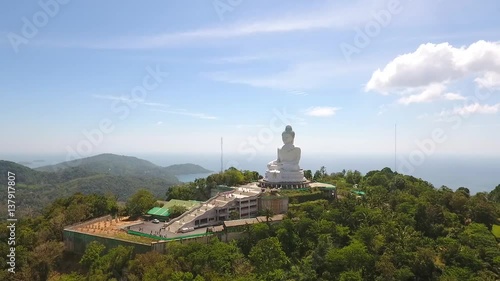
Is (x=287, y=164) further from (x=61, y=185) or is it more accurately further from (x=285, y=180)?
(x=61, y=185)

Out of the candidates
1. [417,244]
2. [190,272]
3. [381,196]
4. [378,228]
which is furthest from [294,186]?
[190,272]

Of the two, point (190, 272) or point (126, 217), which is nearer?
point (190, 272)

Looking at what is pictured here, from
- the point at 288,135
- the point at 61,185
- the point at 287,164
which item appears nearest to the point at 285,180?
the point at 287,164

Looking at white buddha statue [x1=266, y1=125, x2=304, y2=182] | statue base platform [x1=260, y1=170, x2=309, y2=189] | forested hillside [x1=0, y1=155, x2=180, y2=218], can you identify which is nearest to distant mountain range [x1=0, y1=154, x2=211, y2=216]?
forested hillside [x1=0, y1=155, x2=180, y2=218]

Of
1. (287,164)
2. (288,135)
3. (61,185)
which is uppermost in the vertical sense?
(288,135)

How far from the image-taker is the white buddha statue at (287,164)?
3841cm

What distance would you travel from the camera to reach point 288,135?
41438mm

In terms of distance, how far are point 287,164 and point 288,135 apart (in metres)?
3.65

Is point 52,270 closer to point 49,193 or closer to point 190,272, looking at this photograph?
point 190,272

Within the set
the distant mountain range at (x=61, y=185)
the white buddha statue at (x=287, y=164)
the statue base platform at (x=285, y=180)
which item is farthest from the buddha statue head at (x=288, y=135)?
the distant mountain range at (x=61, y=185)

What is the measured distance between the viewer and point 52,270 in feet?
84.5

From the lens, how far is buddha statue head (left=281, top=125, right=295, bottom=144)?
41438 millimetres

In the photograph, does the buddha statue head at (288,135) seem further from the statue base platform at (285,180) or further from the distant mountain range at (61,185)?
the distant mountain range at (61,185)

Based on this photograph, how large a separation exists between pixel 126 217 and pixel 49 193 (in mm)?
90539
